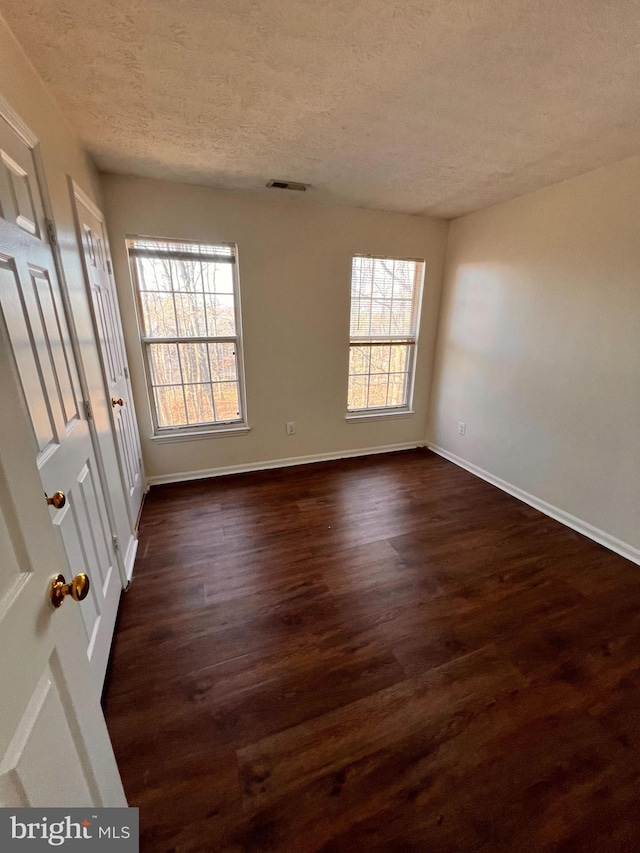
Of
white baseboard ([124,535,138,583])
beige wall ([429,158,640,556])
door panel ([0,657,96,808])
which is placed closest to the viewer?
door panel ([0,657,96,808])

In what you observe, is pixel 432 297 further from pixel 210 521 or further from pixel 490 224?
pixel 210 521

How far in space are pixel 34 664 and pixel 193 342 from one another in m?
2.58

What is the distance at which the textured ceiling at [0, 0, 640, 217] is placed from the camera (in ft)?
3.50

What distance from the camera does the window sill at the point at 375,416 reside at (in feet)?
11.7

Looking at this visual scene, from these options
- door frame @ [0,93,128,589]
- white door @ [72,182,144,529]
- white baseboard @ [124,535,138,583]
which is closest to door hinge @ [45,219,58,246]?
door frame @ [0,93,128,589]

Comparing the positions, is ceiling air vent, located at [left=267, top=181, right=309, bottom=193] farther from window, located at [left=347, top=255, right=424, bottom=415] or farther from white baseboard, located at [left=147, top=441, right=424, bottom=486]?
white baseboard, located at [left=147, top=441, right=424, bottom=486]

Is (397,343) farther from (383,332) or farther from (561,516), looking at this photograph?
(561,516)

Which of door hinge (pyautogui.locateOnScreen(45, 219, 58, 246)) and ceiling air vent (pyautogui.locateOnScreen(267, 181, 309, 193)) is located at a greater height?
ceiling air vent (pyautogui.locateOnScreen(267, 181, 309, 193))

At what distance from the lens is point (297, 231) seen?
2844mm

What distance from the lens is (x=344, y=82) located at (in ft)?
4.48

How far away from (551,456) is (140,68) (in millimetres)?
3188

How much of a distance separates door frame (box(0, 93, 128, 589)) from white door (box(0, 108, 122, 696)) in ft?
0.07

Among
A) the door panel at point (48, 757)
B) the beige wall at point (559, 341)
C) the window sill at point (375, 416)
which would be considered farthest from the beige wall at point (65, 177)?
the beige wall at point (559, 341)

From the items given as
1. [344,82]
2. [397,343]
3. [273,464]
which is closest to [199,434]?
[273,464]
